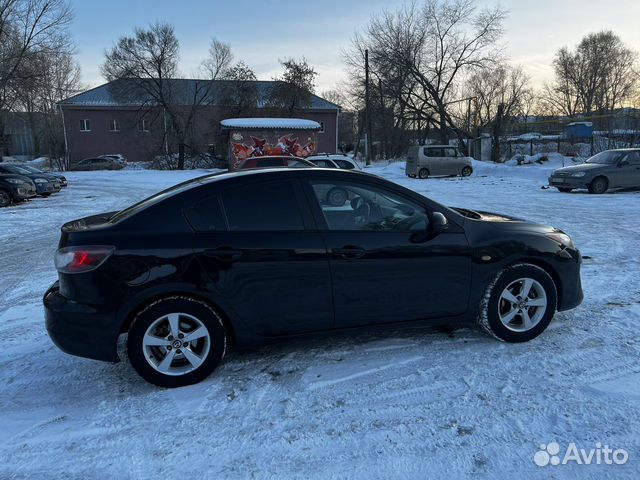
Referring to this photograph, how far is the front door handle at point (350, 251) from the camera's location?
3.62 meters

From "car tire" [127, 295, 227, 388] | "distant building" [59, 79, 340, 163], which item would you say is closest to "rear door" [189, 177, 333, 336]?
"car tire" [127, 295, 227, 388]

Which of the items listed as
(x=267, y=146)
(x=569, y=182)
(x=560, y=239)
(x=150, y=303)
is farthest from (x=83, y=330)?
(x=267, y=146)

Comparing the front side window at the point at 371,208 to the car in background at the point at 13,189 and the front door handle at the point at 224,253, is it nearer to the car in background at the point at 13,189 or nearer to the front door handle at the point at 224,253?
the front door handle at the point at 224,253

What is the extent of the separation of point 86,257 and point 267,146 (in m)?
25.2

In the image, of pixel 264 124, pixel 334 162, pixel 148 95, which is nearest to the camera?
pixel 334 162

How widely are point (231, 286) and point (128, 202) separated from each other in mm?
13710

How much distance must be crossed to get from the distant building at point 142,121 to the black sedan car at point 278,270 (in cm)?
3865

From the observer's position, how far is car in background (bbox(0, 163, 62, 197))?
18312mm

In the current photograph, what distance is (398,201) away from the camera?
3.88 metres

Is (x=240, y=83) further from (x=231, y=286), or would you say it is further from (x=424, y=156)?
(x=231, y=286)

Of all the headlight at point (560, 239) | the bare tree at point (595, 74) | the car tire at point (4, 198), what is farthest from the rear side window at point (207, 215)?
the bare tree at point (595, 74)

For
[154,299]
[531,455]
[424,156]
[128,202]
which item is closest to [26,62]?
[128,202]

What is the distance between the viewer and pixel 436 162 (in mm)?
25625

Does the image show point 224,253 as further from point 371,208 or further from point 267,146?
point 267,146
